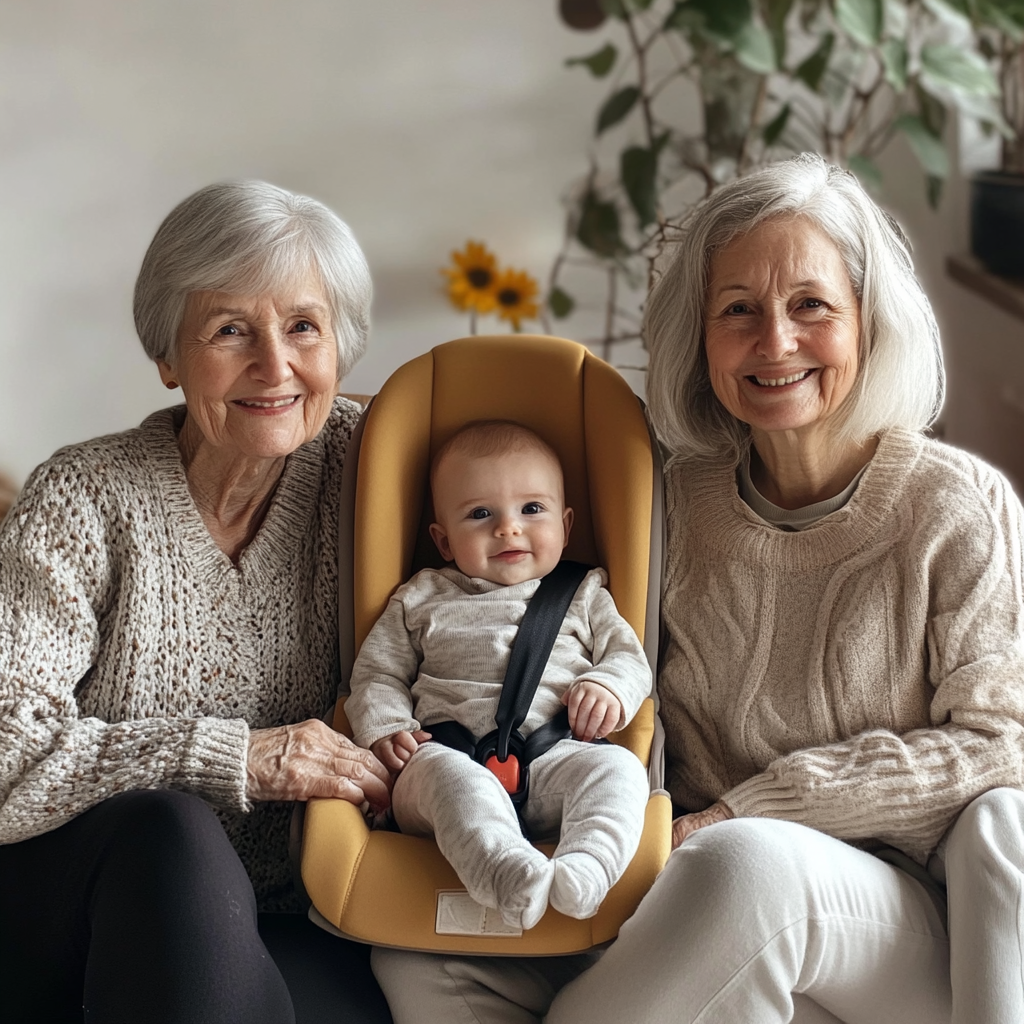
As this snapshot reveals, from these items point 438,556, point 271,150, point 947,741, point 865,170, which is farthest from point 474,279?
point 947,741

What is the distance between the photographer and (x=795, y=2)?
3.09 m

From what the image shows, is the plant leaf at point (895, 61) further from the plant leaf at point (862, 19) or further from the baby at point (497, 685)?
the baby at point (497, 685)

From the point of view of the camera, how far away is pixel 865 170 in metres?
3.17

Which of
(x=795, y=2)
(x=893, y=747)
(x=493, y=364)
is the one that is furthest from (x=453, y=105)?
(x=893, y=747)

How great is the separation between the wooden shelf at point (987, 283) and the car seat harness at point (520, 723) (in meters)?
2.04

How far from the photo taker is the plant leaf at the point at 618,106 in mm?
3162

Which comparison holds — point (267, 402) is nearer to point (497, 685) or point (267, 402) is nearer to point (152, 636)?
point (152, 636)

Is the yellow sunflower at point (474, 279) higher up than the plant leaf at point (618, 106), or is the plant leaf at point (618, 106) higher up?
the plant leaf at point (618, 106)

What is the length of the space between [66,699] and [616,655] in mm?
701

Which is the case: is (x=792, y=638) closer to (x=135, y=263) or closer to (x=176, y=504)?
(x=176, y=504)

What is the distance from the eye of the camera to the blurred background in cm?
321

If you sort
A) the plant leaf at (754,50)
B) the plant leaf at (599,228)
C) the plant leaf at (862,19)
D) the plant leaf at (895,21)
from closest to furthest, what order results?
the plant leaf at (862,19), the plant leaf at (754,50), the plant leaf at (895,21), the plant leaf at (599,228)

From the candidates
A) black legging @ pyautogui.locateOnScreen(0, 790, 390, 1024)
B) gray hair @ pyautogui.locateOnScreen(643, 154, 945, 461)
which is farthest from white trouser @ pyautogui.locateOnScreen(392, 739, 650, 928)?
gray hair @ pyautogui.locateOnScreen(643, 154, 945, 461)

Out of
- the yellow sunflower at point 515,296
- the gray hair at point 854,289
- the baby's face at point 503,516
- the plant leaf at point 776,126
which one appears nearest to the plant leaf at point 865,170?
the plant leaf at point 776,126
